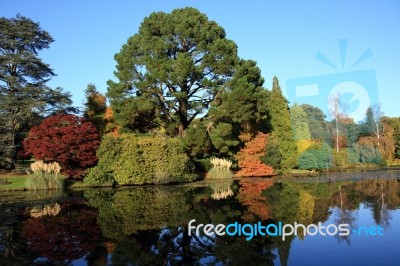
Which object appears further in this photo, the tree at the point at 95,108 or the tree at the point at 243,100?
the tree at the point at 95,108

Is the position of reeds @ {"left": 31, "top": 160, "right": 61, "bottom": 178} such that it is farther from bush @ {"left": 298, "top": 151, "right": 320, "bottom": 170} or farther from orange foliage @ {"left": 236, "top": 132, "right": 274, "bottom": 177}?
bush @ {"left": 298, "top": 151, "right": 320, "bottom": 170}

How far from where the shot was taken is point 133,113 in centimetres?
2588

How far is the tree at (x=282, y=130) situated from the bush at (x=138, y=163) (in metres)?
9.78

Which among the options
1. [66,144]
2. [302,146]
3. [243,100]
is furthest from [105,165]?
[302,146]

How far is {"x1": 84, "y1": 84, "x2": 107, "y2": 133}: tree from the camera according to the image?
29625 mm

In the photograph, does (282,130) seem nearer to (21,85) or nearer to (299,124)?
(299,124)

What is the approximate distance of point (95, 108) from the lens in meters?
31.7

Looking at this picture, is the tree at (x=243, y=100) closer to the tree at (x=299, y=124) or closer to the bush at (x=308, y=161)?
the bush at (x=308, y=161)

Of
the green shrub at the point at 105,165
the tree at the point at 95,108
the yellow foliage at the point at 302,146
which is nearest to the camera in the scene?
the green shrub at the point at 105,165

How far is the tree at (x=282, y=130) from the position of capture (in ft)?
98.2

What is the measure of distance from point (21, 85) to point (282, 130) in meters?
22.8

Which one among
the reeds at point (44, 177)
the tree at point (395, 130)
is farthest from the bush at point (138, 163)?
the tree at point (395, 130)

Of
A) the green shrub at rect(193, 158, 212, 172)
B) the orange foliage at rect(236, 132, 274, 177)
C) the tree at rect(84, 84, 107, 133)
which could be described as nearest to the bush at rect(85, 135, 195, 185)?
the green shrub at rect(193, 158, 212, 172)

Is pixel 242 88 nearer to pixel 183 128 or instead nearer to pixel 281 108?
pixel 183 128
